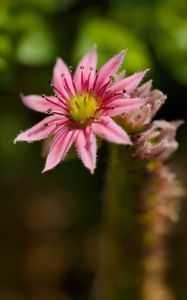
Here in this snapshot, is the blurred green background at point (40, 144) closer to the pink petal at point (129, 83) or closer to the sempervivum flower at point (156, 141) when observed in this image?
the sempervivum flower at point (156, 141)

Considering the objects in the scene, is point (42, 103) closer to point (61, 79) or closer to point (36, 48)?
point (61, 79)

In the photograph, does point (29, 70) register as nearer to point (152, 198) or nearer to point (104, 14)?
point (104, 14)

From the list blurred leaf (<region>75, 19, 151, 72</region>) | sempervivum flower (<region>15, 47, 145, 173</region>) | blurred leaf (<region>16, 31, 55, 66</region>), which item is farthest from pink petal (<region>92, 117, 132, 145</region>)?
blurred leaf (<region>16, 31, 55, 66</region>)

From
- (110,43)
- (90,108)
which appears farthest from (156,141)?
(110,43)

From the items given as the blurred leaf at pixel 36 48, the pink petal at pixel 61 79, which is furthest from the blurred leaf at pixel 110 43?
the pink petal at pixel 61 79

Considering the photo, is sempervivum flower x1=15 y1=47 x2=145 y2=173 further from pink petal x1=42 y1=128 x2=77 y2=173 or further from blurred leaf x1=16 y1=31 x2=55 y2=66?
blurred leaf x1=16 y1=31 x2=55 y2=66
